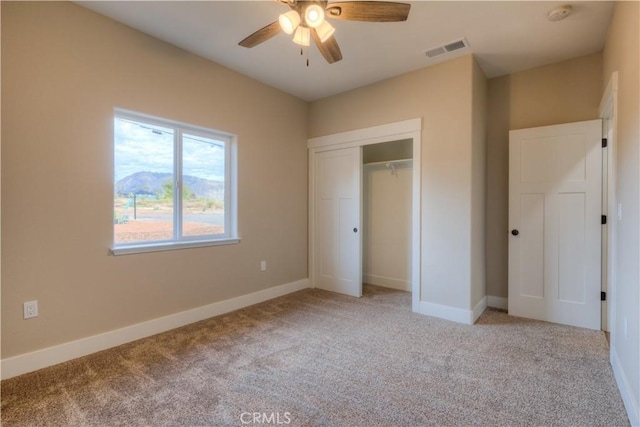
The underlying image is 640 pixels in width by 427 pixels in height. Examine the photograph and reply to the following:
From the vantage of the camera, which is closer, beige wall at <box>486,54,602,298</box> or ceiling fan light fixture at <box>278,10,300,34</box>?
ceiling fan light fixture at <box>278,10,300,34</box>

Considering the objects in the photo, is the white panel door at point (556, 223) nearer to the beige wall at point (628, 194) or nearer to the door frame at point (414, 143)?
the beige wall at point (628, 194)

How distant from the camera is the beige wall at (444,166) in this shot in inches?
122

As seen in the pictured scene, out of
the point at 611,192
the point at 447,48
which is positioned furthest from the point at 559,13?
the point at 611,192

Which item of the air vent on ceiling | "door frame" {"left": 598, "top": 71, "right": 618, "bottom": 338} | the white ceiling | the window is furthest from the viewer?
the air vent on ceiling

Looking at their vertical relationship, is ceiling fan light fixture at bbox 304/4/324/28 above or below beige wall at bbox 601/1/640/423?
above

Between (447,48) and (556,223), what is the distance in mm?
2078

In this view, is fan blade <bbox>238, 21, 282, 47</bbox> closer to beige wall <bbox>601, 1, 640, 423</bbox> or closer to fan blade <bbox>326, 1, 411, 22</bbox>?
fan blade <bbox>326, 1, 411, 22</bbox>

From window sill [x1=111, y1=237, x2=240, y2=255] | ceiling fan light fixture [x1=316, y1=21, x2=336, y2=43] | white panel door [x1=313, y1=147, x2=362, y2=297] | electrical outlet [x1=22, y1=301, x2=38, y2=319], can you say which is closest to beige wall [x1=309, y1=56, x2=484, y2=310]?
white panel door [x1=313, y1=147, x2=362, y2=297]

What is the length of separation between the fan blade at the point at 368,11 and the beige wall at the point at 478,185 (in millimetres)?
1697

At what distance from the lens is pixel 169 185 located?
3070mm

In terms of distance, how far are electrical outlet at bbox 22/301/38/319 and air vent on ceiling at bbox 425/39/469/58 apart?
3.91 metres

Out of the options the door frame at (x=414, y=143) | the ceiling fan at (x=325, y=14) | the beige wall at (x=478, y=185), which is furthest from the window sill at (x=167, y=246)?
the beige wall at (x=478, y=185)

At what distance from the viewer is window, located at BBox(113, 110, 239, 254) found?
2.72 metres

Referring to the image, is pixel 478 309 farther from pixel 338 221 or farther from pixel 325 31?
pixel 325 31
